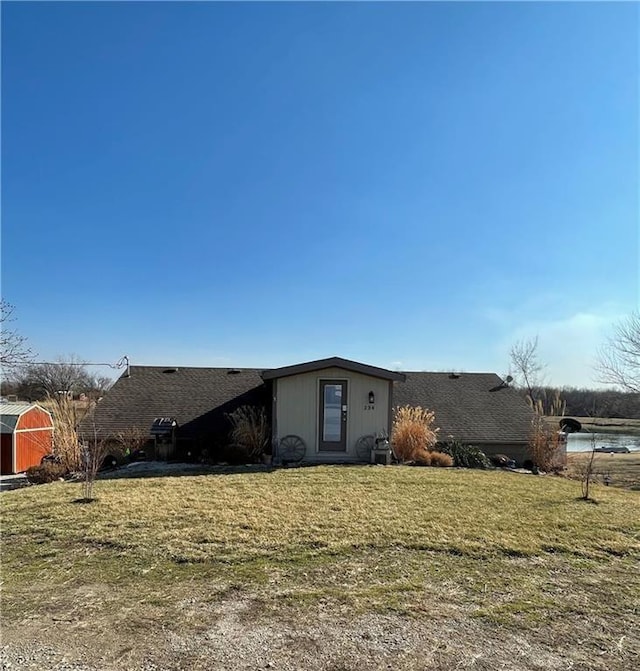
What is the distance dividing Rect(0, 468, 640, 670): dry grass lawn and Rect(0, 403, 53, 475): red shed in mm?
13093

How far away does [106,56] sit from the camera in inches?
300

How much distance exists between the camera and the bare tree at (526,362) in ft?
91.7

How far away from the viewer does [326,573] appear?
4.08 m

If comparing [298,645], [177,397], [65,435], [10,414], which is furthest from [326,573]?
[10,414]

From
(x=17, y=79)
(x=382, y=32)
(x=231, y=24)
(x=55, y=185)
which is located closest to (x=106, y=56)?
(x=17, y=79)

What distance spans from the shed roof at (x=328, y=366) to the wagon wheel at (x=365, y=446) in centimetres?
155

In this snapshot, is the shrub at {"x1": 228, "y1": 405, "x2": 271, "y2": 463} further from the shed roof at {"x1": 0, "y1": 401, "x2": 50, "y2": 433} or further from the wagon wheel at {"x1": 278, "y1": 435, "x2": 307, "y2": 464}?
the shed roof at {"x1": 0, "y1": 401, "x2": 50, "y2": 433}

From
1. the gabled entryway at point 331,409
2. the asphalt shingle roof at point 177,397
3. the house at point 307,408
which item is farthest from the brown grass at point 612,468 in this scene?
the asphalt shingle roof at point 177,397

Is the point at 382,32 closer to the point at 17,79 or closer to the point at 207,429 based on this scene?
the point at 17,79

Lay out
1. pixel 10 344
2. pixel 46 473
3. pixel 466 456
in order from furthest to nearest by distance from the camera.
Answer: pixel 466 456 < pixel 46 473 < pixel 10 344

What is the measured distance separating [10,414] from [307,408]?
13.5 metres

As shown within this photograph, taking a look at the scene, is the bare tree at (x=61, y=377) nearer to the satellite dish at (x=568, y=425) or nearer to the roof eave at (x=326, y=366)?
the roof eave at (x=326, y=366)

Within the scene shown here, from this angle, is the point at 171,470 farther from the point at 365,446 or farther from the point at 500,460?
the point at 500,460

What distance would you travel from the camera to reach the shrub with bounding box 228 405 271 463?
36.5 ft
